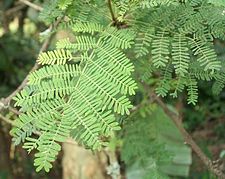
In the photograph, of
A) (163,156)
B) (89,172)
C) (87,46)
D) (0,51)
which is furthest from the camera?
(0,51)

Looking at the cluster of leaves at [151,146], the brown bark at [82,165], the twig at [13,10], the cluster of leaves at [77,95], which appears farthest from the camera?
the twig at [13,10]

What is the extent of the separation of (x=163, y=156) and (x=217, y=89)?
660 mm

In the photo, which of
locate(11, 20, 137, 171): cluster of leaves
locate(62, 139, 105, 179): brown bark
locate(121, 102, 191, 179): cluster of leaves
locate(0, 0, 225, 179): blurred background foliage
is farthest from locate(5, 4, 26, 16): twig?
locate(11, 20, 137, 171): cluster of leaves

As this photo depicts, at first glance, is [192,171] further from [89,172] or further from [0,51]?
[0,51]

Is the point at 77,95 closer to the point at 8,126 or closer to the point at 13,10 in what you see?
the point at 13,10

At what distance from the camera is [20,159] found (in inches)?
134

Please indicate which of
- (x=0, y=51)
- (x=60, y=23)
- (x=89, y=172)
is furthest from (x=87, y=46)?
(x=0, y=51)

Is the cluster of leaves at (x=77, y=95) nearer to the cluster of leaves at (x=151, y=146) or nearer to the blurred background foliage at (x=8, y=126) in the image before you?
the cluster of leaves at (x=151, y=146)

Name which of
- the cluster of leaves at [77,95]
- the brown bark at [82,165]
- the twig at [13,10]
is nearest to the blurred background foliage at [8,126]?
the twig at [13,10]

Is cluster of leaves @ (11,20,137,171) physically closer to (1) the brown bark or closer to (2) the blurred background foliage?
(2) the blurred background foliage

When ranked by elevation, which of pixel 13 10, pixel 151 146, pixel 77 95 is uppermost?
pixel 13 10

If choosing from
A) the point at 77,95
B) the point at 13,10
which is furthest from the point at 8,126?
the point at 77,95

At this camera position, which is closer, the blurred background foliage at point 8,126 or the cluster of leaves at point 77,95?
the cluster of leaves at point 77,95

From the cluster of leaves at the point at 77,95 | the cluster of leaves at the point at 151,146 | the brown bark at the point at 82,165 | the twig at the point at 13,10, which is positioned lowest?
the brown bark at the point at 82,165
